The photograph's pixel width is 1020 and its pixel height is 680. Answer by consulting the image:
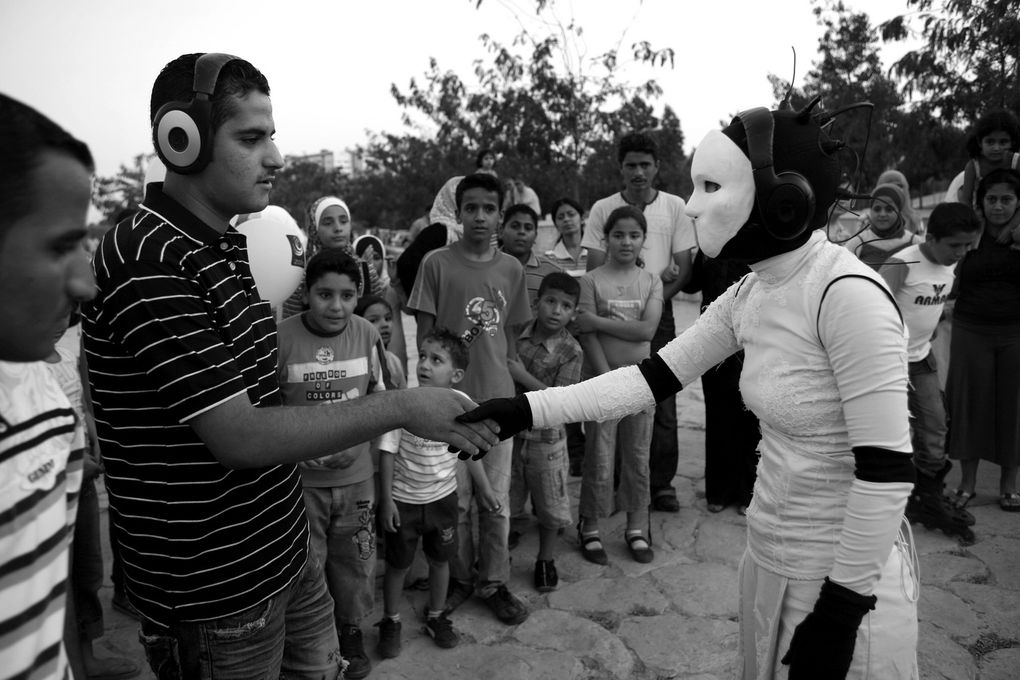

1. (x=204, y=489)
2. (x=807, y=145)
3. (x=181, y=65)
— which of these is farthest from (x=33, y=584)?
(x=807, y=145)

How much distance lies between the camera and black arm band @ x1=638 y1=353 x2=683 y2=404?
216 centimetres

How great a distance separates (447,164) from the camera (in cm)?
1391

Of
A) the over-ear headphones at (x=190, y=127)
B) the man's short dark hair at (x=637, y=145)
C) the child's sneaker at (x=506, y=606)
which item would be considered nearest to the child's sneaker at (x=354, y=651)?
the child's sneaker at (x=506, y=606)

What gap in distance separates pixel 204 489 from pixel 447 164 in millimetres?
12807

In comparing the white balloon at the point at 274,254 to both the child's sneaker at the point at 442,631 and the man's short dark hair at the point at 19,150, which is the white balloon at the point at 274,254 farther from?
the man's short dark hair at the point at 19,150

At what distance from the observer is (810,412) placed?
1751mm

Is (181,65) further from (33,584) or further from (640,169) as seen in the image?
(640,169)

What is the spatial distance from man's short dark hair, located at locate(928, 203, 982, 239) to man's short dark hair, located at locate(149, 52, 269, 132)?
4412 millimetres

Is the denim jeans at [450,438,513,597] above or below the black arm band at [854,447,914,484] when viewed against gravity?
below

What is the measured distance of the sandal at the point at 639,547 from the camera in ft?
13.9

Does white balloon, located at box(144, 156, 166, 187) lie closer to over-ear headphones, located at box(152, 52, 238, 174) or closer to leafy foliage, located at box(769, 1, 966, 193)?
over-ear headphones, located at box(152, 52, 238, 174)

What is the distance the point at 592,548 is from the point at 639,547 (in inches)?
11.2

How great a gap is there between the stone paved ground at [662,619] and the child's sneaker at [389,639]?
0.04m

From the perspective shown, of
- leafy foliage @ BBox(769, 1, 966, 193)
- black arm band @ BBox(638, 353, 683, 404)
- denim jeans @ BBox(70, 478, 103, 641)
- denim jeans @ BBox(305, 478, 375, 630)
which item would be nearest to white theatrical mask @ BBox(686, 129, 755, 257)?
black arm band @ BBox(638, 353, 683, 404)
